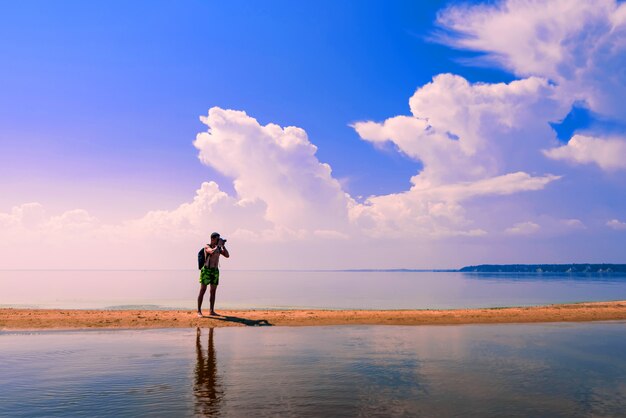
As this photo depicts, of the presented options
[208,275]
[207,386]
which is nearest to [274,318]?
[208,275]

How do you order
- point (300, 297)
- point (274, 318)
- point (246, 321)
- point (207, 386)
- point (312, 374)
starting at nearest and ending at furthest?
point (207, 386) → point (312, 374) → point (246, 321) → point (274, 318) → point (300, 297)

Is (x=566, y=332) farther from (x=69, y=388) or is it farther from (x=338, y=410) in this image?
(x=69, y=388)

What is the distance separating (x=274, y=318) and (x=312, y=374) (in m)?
9.82

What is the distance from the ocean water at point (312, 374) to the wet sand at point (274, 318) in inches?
80.2

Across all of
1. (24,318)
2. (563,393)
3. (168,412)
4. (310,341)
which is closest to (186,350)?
(310,341)

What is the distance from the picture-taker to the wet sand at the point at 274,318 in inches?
680

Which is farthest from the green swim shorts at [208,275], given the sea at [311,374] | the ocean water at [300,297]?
the ocean water at [300,297]

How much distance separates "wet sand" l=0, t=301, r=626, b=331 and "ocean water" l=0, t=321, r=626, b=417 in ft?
6.68

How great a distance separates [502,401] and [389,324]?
1071 centimetres

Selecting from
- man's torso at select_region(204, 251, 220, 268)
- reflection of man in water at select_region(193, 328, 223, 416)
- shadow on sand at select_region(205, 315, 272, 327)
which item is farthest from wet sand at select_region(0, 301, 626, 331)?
reflection of man in water at select_region(193, 328, 223, 416)

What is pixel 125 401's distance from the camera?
24.6ft

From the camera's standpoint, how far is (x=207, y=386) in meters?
8.33

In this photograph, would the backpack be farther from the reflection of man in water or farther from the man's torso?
the reflection of man in water

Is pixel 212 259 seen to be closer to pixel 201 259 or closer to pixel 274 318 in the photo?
pixel 201 259
